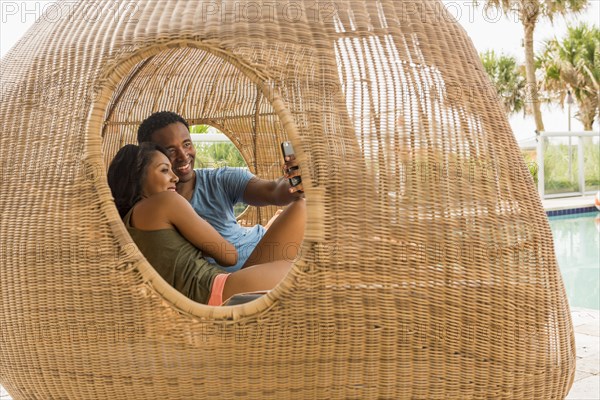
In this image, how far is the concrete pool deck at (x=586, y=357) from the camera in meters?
2.79

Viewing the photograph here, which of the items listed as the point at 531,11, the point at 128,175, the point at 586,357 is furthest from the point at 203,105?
the point at 531,11

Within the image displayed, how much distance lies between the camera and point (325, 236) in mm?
1715

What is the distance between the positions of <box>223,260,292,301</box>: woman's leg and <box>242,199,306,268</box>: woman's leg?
201 mm

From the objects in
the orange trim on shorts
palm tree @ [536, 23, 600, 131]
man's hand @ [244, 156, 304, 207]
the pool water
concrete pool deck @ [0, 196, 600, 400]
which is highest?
palm tree @ [536, 23, 600, 131]

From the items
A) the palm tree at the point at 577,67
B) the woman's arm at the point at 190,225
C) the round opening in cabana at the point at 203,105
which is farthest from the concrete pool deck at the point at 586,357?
the palm tree at the point at 577,67

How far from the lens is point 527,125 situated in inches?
1173

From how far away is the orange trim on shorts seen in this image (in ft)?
7.12

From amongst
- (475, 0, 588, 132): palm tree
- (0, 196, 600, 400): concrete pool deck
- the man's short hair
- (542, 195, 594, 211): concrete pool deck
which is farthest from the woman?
(475, 0, 588, 132): palm tree

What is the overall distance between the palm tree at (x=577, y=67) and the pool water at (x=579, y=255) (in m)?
12.9

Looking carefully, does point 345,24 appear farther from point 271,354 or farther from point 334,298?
point 271,354

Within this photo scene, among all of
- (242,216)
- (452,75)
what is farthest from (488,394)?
(242,216)

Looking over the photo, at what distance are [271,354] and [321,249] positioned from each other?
11.4 inches

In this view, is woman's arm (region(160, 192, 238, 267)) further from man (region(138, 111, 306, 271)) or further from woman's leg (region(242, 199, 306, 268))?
man (region(138, 111, 306, 271))

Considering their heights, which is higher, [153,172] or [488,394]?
[153,172]
